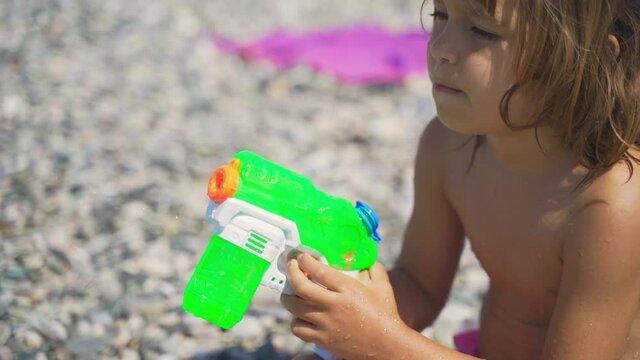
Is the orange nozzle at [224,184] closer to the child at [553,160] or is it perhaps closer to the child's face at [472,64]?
the child at [553,160]

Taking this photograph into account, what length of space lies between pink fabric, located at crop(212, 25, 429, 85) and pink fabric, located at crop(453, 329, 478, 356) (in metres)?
2.45

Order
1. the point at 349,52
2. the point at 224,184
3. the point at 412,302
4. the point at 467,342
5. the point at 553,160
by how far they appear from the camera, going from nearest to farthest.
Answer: the point at 224,184
the point at 553,160
the point at 412,302
the point at 467,342
the point at 349,52

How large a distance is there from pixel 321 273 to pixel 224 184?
0.26 m

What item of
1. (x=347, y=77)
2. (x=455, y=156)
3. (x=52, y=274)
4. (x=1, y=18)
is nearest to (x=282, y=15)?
(x=347, y=77)

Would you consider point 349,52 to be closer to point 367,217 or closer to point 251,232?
point 367,217

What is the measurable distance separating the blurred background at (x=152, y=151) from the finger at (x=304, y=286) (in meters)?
0.86

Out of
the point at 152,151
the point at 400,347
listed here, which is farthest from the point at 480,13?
the point at 152,151

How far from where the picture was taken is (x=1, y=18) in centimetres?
512

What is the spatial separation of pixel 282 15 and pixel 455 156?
11.8 feet

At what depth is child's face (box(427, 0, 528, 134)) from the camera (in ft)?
6.37

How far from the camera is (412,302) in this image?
2.46 metres

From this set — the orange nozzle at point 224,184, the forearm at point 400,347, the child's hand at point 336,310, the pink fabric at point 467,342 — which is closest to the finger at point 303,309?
the child's hand at point 336,310

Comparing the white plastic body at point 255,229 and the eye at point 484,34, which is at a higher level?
the eye at point 484,34

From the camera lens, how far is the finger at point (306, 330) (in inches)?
77.0
